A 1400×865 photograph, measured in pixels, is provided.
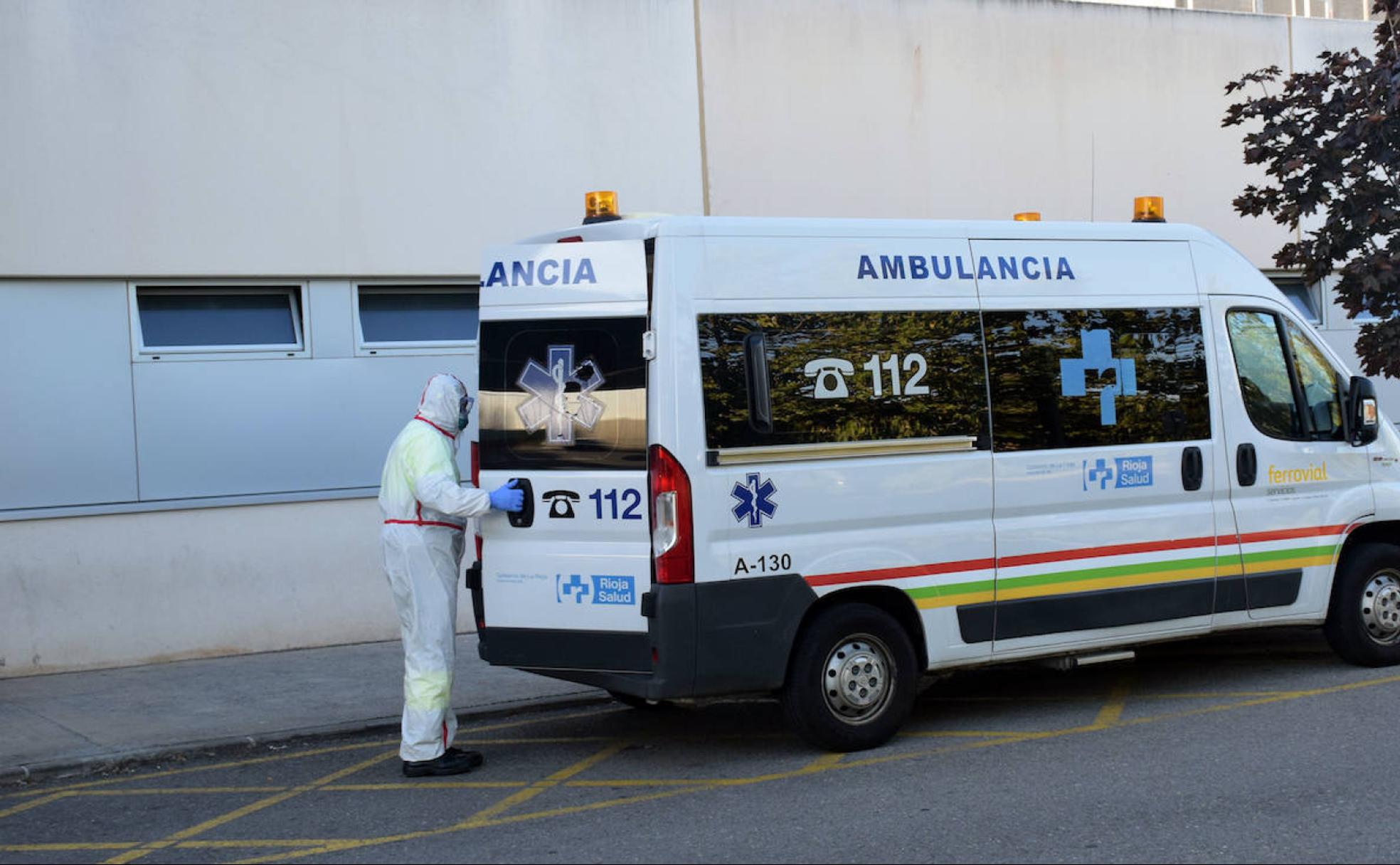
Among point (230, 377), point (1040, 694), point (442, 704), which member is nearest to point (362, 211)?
point (230, 377)

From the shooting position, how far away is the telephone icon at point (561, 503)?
7.04 metres

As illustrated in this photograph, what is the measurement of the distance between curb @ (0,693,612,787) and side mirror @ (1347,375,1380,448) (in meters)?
4.51

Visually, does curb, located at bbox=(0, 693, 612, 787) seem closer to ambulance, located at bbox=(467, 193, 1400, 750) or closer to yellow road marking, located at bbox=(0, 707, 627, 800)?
yellow road marking, located at bbox=(0, 707, 627, 800)

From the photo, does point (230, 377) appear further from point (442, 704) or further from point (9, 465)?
point (442, 704)

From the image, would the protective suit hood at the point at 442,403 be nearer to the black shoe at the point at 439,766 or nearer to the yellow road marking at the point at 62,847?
the black shoe at the point at 439,766

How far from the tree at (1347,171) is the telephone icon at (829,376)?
5108 millimetres

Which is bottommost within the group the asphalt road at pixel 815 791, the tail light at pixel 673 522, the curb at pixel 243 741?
the asphalt road at pixel 815 791

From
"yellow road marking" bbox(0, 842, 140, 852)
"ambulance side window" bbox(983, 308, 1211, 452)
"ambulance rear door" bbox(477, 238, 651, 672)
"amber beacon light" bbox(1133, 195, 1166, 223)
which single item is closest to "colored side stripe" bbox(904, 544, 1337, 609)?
"ambulance side window" bbox(983, 308, 1211, 452)

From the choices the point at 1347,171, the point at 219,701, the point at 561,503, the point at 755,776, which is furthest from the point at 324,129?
the point at 1347,171

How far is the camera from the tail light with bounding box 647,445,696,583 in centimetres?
675

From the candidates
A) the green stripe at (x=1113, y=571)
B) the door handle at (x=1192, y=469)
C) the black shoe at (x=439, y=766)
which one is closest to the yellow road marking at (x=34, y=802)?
the black shoe at (x=439, y=766)

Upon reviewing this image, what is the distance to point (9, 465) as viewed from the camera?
33.0 ft

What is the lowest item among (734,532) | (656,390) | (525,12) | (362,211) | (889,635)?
(889,635)

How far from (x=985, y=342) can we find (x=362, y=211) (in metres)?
5.25
